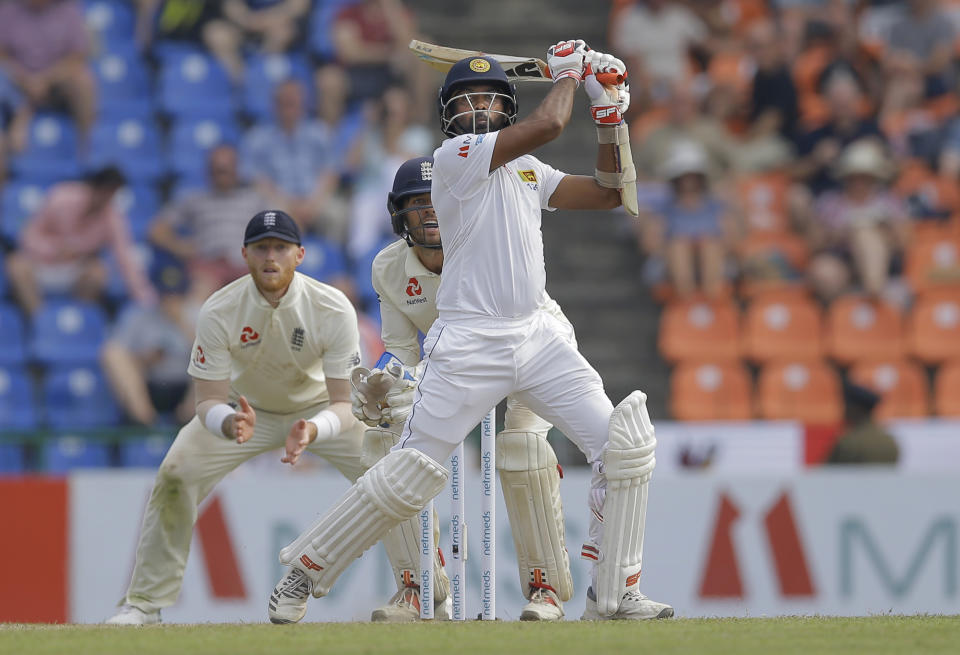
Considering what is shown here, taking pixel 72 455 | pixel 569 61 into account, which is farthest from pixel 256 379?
pixel 72 455

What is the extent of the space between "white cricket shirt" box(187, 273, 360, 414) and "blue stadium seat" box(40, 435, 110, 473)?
2.97 meters

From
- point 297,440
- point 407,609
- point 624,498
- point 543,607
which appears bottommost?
point 407,609

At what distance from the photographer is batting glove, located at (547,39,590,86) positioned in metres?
5.45

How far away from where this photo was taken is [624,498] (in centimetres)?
545

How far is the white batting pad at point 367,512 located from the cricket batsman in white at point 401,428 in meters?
0.54

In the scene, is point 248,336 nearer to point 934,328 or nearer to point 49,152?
point 49,152

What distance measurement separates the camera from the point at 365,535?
5523 mm

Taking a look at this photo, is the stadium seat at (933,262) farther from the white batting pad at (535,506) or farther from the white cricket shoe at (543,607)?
the white cricket shoe at (543,607)

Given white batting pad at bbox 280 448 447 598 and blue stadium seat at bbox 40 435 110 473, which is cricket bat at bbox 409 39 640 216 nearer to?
white batting pad at bbox 280 448 447 598

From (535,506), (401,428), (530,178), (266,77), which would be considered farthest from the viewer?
(266,77)

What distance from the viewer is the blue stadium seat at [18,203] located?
11812 millimetres

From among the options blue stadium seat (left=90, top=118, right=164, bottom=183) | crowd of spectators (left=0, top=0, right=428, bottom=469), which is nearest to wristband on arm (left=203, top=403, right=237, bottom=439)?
crowd of spectators (left=0, top=0, right=428, bottom=469)

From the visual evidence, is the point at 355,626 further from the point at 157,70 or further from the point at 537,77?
the point at 157,70

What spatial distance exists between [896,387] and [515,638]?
6759 millimetres
